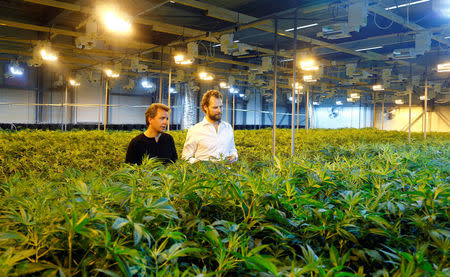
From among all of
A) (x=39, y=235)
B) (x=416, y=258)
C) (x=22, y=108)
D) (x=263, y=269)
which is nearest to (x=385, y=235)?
(x=416, y=258)

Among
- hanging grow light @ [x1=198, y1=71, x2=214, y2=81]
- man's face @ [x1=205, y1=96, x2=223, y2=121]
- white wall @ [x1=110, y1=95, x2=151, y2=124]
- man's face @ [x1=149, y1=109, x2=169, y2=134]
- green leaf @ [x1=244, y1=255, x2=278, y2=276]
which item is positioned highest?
hanging grow light @ [x1=198, y1=71, x2=214, y2=81]

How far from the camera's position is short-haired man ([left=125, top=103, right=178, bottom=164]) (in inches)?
143

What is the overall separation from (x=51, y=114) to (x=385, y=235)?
19.9 m

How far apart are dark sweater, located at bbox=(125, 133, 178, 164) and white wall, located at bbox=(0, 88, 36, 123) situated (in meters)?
16.8

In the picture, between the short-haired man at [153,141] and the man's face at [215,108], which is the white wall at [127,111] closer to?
the short-haired man at [153,141]

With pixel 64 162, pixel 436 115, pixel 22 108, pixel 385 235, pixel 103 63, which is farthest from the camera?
pixel 436 115

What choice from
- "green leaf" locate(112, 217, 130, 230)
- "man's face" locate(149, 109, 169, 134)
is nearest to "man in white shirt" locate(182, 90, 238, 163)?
"man's face" locate(149, 109, 169, 134)

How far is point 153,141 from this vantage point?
3.76m

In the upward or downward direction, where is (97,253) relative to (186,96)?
downward

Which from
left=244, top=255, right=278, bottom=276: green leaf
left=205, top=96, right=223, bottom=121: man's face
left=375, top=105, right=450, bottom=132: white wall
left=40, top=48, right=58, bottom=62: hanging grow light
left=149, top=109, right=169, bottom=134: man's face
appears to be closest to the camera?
left=244, top=255, right=278, bottom=276: green leaf

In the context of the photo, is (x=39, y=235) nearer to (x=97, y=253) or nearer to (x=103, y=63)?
(x=97, y=253)

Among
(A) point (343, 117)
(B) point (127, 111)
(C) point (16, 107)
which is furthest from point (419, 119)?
(C) point (16, 107)

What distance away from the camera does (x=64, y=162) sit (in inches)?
192

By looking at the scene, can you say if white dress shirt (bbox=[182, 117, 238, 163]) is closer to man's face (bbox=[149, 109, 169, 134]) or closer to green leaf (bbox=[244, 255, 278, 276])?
man's face (bbox=[149, 109, 169, 134])
